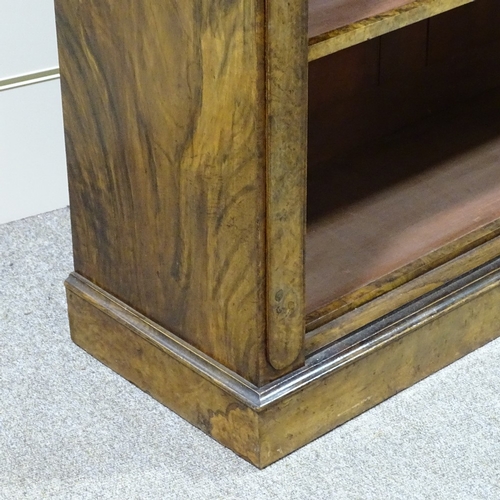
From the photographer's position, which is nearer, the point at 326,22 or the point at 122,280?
the point at 326,22

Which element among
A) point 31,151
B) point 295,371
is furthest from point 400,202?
point 31,151

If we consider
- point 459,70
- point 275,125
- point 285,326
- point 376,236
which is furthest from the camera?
point 459,70

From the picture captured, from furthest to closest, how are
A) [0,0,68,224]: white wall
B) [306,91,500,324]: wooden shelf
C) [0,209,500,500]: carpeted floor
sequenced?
[0,0,68,224]: white wall → [306,91,500,324]: wooden shelf → [0,209,500,500]: carpeted floor

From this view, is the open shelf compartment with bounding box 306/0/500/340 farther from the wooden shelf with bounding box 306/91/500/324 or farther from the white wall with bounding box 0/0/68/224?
the white wall with bounding box 0/0/68/224

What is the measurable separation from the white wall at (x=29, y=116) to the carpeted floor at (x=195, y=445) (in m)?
0.34

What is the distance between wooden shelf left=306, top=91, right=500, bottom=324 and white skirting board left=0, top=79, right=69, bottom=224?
0.40 meters

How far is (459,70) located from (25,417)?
2.83ft

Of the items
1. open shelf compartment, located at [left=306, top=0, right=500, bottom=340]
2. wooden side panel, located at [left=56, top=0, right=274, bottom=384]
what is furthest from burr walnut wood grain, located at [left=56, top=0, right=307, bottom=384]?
open shelf compartment, located at [left=306, top=0, right=500, bottom=340]

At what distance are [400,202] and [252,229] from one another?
1.42ft

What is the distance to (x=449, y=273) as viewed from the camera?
1.30 m

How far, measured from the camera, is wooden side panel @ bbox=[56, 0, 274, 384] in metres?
1.02

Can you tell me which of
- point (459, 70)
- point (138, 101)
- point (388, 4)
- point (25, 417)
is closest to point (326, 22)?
point (388, 4)

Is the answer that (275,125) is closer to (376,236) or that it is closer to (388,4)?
(388,4)

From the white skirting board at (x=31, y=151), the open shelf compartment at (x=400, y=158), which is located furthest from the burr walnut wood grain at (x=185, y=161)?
the white skirting board at (x=31, y=151)
